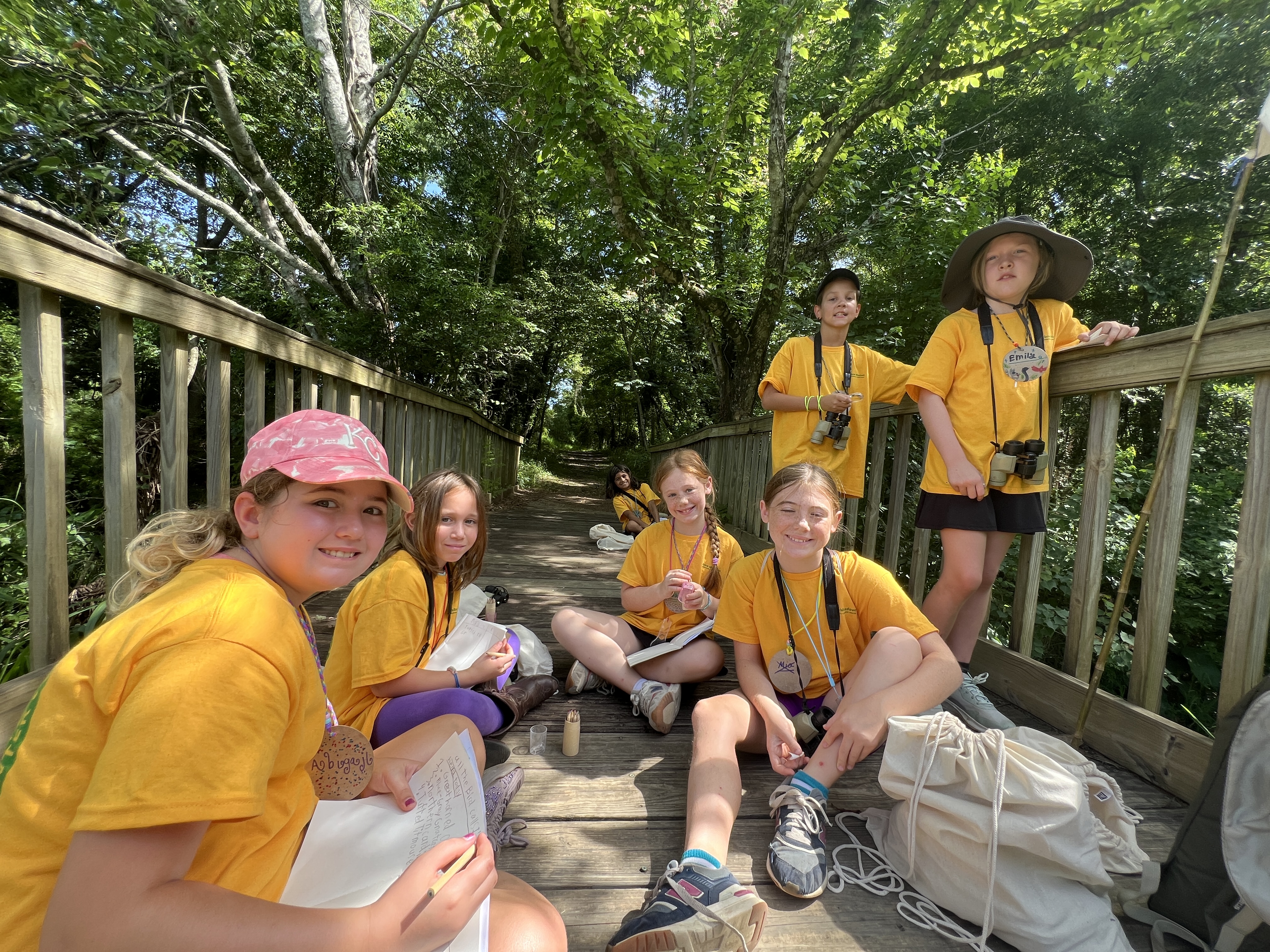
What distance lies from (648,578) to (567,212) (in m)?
11.2

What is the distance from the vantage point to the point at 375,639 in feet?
6.23

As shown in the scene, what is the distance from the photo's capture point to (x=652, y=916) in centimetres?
121

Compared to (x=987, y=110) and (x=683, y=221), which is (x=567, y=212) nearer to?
(x=683, y=221)

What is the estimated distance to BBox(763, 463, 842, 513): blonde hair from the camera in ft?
6.75

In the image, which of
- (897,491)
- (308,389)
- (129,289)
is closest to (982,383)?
(897,491)

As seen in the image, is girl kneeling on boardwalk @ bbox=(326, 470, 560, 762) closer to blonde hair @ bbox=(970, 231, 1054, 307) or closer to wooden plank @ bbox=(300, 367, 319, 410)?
wooden plank @ bbox=(300, 367, 319, 410)

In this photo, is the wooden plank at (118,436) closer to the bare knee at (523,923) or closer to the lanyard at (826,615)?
the bare knee at (523,923)

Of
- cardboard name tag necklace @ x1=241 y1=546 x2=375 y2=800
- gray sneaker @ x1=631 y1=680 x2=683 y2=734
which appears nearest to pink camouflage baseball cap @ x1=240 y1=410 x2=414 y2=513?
cardboard name tag necklace @ x1=241 y1=546 x2=375 y2=800

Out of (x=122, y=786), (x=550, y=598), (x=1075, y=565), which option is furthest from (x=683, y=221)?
(x=122, y=786)

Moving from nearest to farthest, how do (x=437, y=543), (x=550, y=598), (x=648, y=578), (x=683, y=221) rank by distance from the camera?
(x=437, y=543), (x=648, y=578), (x=550, y=598), (x=683, y=221)

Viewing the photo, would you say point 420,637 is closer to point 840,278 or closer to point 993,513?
point 993,513

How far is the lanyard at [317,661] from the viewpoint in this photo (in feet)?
3.35

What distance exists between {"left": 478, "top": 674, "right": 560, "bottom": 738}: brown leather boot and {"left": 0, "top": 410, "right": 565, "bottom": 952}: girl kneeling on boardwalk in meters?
1.12

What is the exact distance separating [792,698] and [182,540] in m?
1.89
